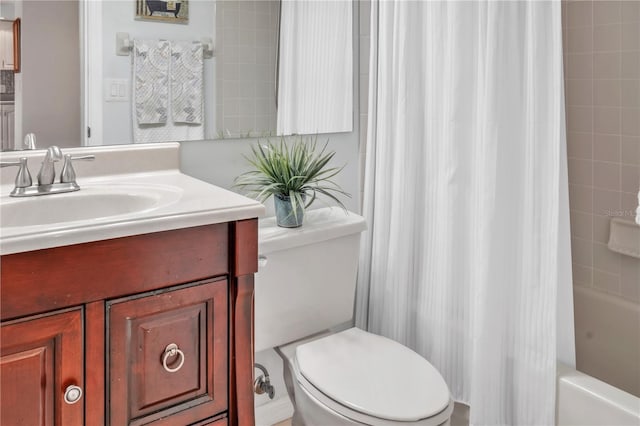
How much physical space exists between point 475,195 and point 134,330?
1.02 metres

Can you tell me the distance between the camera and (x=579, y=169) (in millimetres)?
2189

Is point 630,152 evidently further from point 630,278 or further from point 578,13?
point 578,13

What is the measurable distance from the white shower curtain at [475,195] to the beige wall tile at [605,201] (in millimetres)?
798

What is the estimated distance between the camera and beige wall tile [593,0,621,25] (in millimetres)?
2004

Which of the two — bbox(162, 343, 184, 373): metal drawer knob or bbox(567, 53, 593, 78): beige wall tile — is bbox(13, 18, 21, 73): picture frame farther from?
bbox(567, 53, 593, 78): beige wall tile

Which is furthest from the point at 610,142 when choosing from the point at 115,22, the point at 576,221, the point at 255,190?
the point at 115,22

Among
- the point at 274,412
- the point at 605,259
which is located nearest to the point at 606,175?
the point at 605,259

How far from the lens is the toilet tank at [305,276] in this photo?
1.56 metres

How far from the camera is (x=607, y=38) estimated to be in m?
2.04

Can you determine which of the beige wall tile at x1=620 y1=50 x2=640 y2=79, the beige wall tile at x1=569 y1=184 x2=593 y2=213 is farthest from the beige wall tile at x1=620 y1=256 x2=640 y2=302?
the beige wall tile at x1=620 y1=50 x2=640 y2=79

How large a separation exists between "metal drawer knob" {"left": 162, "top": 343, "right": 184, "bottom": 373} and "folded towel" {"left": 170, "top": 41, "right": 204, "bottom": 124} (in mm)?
760

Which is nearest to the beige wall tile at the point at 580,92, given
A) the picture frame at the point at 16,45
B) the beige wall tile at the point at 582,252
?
the beige wall tile at the point at 582,252

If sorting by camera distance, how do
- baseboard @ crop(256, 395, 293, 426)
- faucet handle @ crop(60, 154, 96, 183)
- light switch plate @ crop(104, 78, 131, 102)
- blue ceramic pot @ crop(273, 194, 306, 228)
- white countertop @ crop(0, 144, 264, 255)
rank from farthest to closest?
1. baseboard @ crop(256, 395, 293, 426)
2. blue ceramic pot @ crop(273, 194, 306, 228)
3. light switch plate @ crop(104, 78, 131, 102)
4. faucet handle @ crop(60, 154, 96, 183)
5. white countertop @ crop(0, 144, 264, 255)

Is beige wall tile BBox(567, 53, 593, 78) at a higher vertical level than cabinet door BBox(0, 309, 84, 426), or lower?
higher
